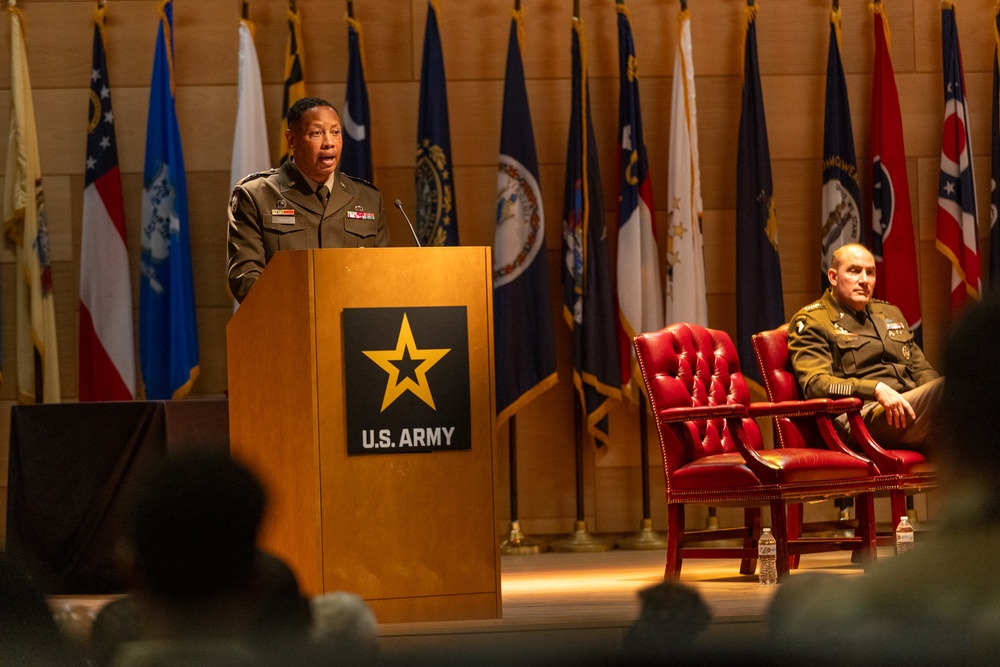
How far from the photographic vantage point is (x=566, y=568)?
209 inches

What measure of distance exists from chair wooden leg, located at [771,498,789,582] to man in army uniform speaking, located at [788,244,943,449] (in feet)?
2.17

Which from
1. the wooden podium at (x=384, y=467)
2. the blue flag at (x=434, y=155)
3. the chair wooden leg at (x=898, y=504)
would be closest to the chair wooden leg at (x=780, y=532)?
A: the chair wooden leg at (x=898, y=504)

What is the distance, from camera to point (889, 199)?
20.2 feet

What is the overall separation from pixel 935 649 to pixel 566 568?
189 inches

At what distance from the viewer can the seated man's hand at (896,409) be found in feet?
15.2

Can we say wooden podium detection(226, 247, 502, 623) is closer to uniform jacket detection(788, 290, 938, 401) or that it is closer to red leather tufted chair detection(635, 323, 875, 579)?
red leather tufted chair detection(635, 323, 875, 579)

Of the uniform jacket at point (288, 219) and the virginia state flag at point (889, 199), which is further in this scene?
the virginia state flag at point (889, 199)

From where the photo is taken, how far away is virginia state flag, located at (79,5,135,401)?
5.97m

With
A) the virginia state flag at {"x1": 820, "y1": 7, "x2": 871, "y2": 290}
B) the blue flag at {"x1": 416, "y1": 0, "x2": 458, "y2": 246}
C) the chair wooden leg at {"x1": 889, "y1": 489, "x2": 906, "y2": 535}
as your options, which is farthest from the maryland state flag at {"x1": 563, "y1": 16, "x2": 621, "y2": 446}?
the chair wooden leg at {"x1": 889, "y1": 489, "x2": 906, "y2": 535}

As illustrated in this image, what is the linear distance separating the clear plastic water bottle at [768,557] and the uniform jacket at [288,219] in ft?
5.78

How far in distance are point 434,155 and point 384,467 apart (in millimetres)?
3346

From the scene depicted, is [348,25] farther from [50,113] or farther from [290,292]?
[290,292]

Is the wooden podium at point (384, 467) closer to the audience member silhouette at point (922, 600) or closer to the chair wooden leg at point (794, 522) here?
the audience member silhouette at point (922, 600)

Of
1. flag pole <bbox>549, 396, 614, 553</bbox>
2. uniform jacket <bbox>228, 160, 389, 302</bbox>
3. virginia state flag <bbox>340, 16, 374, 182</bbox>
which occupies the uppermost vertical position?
virginia state flag <bbox>340, 16, 374, 182</bbox>
